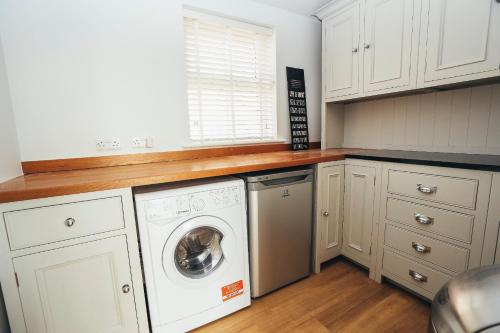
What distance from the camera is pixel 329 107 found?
2373mm

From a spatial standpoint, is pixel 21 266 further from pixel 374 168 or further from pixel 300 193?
pixel 374 168

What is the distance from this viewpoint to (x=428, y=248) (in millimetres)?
1437

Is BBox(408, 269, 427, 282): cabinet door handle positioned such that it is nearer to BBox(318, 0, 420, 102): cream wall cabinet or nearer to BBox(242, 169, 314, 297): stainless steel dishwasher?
BBox(242, 169, 314, 297): stainless steel dishwasher

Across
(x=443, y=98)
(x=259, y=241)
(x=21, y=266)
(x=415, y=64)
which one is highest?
(x=415, y=64)

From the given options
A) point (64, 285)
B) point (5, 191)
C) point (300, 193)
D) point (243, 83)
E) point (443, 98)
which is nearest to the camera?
point (5, 191)

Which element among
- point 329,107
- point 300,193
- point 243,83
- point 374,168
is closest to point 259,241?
point 300,193

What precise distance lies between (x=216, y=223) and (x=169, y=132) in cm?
86

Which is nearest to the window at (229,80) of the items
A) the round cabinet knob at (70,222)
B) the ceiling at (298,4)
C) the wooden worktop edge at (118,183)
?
the ceiling at (298,4)

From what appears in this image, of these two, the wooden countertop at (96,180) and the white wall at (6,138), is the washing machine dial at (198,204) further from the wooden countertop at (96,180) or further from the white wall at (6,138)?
the white wall at (6,138)

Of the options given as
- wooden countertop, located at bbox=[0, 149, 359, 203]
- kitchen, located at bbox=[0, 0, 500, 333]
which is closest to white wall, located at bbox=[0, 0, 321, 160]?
kitchen, located at bbox=[0, 0, 500, 333]

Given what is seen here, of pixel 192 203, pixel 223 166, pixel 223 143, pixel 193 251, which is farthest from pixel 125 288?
pixel 223 143

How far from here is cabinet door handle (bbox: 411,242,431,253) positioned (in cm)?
144

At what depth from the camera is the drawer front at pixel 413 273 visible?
4.63 ft

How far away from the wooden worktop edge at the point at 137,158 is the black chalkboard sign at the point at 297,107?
0.25 meters
